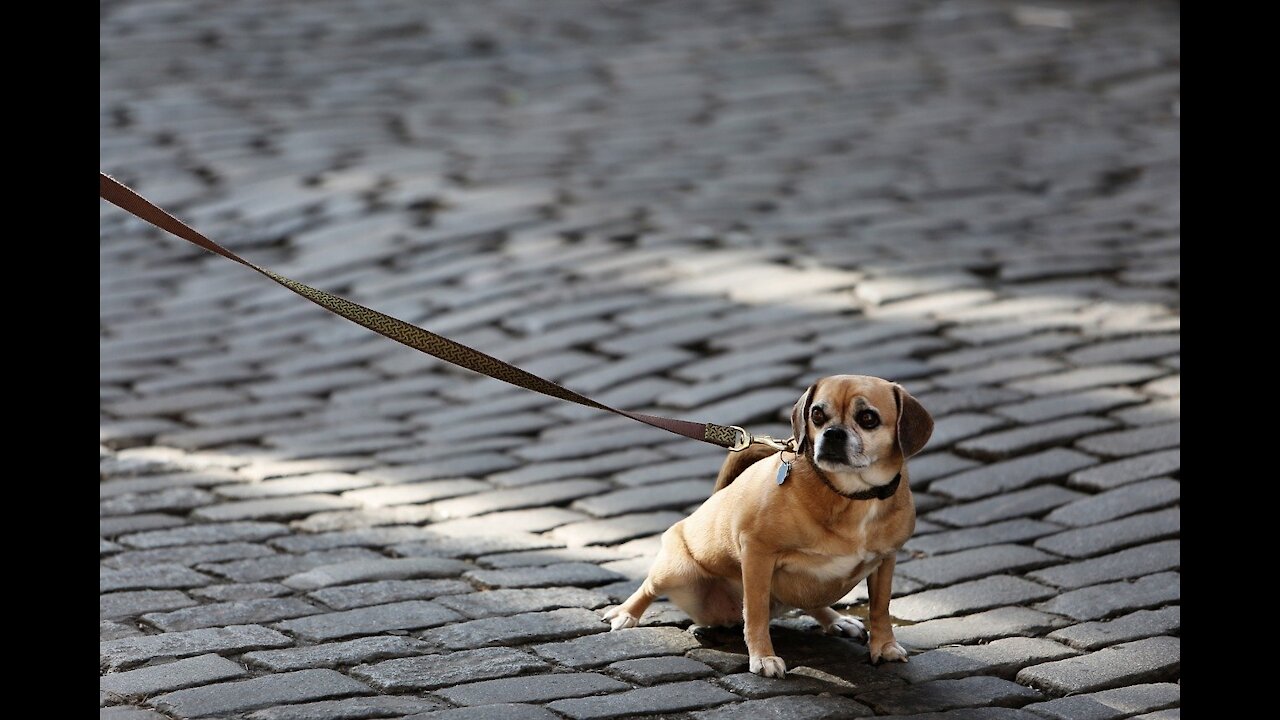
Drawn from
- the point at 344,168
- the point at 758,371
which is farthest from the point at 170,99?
the point at 758,371

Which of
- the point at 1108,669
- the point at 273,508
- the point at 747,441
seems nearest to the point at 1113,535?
the point at 1108,669

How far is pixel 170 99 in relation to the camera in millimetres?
10562

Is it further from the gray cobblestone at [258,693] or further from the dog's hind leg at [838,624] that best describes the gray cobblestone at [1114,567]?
the gray cobblestone at [258,693]

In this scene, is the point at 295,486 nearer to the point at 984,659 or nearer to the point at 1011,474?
the point at 1011,474

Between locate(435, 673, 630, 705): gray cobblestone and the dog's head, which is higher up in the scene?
the dog's head

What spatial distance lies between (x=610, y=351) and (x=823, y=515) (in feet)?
9.72

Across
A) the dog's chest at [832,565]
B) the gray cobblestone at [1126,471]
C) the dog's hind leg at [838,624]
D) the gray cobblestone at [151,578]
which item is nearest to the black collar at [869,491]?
the dog's chest at [832,565]

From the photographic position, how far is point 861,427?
9.87 feet

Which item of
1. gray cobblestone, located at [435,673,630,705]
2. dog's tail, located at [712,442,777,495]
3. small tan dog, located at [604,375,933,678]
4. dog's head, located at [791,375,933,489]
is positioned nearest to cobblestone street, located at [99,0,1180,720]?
gray cobblestone, located at [435,673,630,705]

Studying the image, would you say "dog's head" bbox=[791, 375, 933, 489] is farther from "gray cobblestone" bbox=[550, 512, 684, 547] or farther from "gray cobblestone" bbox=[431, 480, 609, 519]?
"gray cobblestone" bbox=[431, 480, 609, 519]

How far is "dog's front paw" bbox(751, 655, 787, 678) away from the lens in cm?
319

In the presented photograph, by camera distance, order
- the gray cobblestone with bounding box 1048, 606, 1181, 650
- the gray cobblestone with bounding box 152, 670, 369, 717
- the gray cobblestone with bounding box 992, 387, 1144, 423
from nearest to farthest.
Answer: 1. the gray cobblestone with bounding box 152, 670, 369, 717
2. the gray cobblestone with bounding box 1048, 606, 1181, 650
3. the gray cobblestone with bounding box 992, 387, 1144, 423

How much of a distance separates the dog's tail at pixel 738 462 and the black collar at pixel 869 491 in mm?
365
